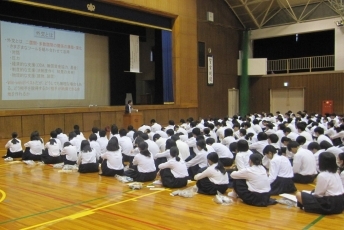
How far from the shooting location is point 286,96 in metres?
19.2

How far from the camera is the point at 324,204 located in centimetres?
424

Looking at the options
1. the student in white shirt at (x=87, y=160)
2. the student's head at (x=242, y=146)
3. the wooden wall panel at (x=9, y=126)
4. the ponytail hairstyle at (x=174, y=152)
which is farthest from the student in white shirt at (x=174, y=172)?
the wooden wall panel at (x=9, y=126)

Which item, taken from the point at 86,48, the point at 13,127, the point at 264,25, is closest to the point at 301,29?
the point at 264,25

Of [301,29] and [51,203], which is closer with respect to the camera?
[51,203]

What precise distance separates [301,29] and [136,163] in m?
15.1

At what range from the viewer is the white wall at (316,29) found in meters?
17.3

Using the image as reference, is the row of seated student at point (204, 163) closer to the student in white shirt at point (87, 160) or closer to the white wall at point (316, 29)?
the student in white shirt at point (87, 160)

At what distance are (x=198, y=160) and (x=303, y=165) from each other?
168cm

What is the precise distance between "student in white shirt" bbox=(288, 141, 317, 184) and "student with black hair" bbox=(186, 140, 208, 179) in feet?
4.59

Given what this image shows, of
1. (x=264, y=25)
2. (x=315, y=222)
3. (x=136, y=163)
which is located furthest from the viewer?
(x=264, y=25)

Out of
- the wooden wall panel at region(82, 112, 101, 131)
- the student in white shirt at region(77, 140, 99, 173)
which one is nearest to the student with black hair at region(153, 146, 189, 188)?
the student in white shirt at region(77, 140, 99, 173)

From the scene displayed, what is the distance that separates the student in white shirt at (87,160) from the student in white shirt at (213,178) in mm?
2517

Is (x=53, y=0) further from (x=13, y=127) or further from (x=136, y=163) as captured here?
(x=136, y=163)

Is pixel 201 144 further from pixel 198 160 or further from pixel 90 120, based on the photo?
pixel 90 120
